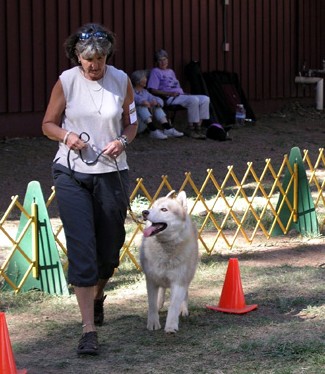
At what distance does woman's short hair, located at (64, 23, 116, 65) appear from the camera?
530 centimetres

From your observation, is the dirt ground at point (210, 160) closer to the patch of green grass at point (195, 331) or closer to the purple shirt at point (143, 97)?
the purple shirt at point (143, 97)

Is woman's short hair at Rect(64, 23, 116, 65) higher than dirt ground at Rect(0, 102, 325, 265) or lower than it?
higher

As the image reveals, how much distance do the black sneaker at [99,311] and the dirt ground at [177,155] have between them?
3504 millimetres

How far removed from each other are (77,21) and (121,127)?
9.48 metres

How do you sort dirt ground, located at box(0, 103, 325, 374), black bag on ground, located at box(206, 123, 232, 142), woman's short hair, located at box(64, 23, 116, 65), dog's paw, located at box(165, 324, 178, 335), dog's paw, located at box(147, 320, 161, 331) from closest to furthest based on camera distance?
woman's short hair, located at box(64, 23, 116, 65) < dog's paw, located at box(165, 324, 178, 335) < dog's paw, located at box(147, 320, 161, 331) < dirt ground, located at box(0, 103, 325, 374) < black bag on ground, located at box(206, 123, 232, 142)

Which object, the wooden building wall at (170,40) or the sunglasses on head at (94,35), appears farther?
the wooden building wall at (170,40)

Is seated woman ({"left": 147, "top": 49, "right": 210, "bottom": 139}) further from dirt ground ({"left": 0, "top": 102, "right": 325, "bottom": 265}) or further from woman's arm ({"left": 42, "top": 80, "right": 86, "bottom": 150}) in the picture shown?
woman's arm ({"left": 42, "top": 80, "right": 86, "bottom": 150})

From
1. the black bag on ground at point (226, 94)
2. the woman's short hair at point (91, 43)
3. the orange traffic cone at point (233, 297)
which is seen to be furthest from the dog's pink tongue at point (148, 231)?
the black bag on ground at point (226, 94)

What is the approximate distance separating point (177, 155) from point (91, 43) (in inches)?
331

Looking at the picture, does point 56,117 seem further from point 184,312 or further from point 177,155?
point 177,155

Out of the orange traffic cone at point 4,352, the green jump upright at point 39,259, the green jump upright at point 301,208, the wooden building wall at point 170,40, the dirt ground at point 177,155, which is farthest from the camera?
the wooden building wall at point 170,40

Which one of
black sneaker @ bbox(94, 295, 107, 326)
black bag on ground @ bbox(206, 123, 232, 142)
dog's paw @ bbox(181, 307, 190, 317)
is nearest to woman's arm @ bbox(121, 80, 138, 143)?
black sneaker @ bbox(94, 295, 107, 326)

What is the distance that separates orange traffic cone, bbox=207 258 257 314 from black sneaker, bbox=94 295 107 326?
2.68ft

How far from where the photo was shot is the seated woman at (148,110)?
14.4 metres
